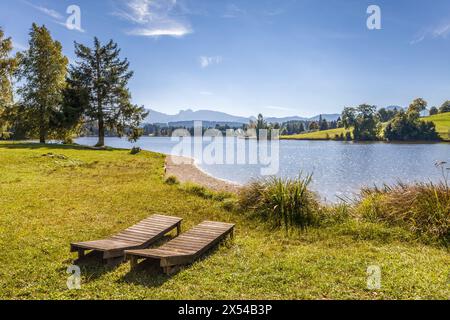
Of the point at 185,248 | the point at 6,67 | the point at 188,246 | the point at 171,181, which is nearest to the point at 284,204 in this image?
the point at 188,246

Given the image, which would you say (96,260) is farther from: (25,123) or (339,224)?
(25,123)

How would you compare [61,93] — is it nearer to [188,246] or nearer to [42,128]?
[42,128]

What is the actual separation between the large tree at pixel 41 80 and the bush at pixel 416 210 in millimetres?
39332

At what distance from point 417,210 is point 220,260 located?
572 centimetres

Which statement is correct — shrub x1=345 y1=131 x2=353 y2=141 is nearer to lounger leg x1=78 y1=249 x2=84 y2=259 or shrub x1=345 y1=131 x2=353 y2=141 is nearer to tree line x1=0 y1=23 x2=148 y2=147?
tree line x1=0 y1=23 x2=148 y2=147

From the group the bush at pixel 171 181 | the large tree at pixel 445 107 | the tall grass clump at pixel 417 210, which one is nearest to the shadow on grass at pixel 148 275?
the tall grass clump at pixel 417 210

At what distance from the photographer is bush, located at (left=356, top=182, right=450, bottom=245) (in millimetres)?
8133

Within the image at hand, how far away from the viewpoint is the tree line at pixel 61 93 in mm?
37344

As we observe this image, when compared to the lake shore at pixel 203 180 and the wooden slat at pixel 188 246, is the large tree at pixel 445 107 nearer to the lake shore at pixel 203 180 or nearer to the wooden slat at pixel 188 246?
the lake shore at pixel 203 180

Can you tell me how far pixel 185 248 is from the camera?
6.87 meters

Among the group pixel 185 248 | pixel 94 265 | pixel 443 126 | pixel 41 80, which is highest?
pixel 41 80

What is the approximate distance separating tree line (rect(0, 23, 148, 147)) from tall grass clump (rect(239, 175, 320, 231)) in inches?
1323

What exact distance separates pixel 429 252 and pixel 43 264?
836 centimetres
